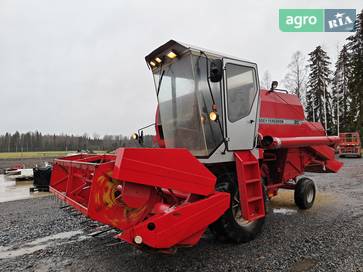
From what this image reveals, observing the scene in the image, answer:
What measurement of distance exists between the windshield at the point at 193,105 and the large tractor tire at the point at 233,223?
0.52m

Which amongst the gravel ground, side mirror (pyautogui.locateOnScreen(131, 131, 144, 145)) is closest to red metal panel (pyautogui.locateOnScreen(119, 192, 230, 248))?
the gravel ground

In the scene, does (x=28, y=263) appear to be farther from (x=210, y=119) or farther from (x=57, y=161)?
(x=210, y=119)

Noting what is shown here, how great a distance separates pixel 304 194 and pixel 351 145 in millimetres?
20285

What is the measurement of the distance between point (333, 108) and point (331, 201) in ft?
104

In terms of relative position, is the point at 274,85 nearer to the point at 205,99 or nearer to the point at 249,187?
the point at 205,99

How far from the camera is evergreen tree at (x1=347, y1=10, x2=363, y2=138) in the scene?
2880 centimetres

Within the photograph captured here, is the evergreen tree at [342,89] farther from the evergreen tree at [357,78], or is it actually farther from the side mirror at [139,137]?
the side mirror at [139,137]

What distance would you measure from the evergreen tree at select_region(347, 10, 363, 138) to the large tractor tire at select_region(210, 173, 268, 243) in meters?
29.3

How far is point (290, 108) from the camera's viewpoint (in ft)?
20.5

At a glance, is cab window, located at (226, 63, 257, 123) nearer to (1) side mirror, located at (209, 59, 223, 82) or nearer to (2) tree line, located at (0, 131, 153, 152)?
(1) side mirror, located at (209, 59, 223, 82)

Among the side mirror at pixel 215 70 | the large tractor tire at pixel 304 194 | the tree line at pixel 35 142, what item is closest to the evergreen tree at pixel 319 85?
the large tractor tire at pixel 304 194

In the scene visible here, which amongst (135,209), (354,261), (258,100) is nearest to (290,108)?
(258,100)

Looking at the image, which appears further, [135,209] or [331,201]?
[331,201]

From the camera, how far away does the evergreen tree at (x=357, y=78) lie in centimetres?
2880
